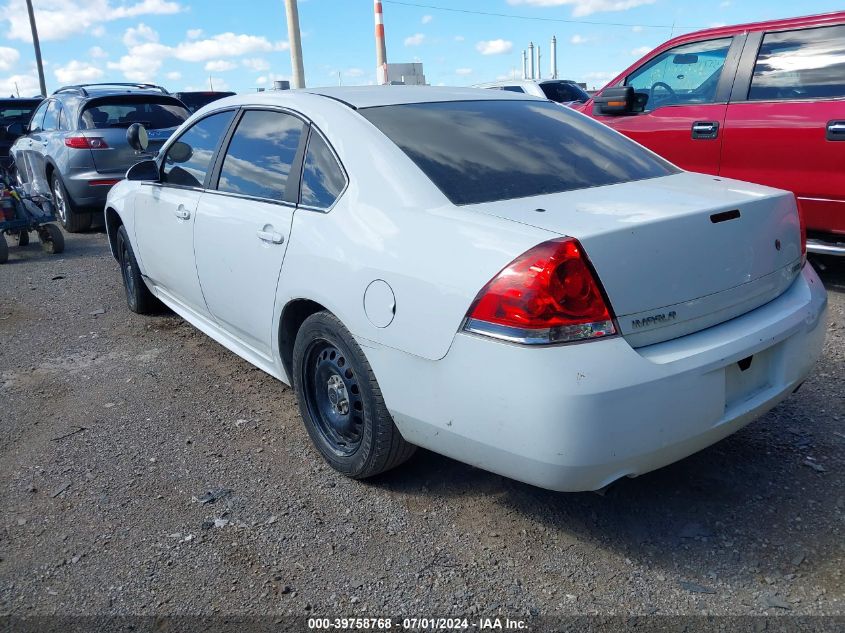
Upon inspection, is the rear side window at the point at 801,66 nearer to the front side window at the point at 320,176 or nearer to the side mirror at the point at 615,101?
the side mirror at the point at 615,101

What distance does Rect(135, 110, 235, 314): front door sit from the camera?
153 inches

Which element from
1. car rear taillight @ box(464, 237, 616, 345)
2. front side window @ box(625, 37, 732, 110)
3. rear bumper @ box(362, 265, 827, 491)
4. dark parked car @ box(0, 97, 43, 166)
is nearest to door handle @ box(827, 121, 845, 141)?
front side window @ box(625, 37, 732, 110)

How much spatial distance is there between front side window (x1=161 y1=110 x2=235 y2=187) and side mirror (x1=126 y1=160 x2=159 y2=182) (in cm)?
6

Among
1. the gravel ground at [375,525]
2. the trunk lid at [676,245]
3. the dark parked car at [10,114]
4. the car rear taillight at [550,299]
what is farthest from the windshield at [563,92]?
the car rear taillight at [550,299]

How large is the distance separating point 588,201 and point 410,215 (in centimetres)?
64

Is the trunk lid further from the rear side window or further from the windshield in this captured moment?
the windshield

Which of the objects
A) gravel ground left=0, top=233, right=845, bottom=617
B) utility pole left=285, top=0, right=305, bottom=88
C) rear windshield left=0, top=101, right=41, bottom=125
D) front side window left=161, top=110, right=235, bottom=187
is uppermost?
utility pole left=285, top=0, right=305, bottom=88

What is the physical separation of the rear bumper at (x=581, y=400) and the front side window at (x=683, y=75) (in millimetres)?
3769

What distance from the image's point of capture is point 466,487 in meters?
2.96

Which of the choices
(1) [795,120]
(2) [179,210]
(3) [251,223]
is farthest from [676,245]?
(1) [795,120]

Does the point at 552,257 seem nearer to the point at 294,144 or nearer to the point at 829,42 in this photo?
the point at 294,144

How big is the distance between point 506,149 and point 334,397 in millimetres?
1233

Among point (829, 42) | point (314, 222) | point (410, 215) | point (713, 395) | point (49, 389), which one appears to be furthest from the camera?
point (829, 42)

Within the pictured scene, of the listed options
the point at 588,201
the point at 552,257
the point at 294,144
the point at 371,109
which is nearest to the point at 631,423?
the point at 552,257
